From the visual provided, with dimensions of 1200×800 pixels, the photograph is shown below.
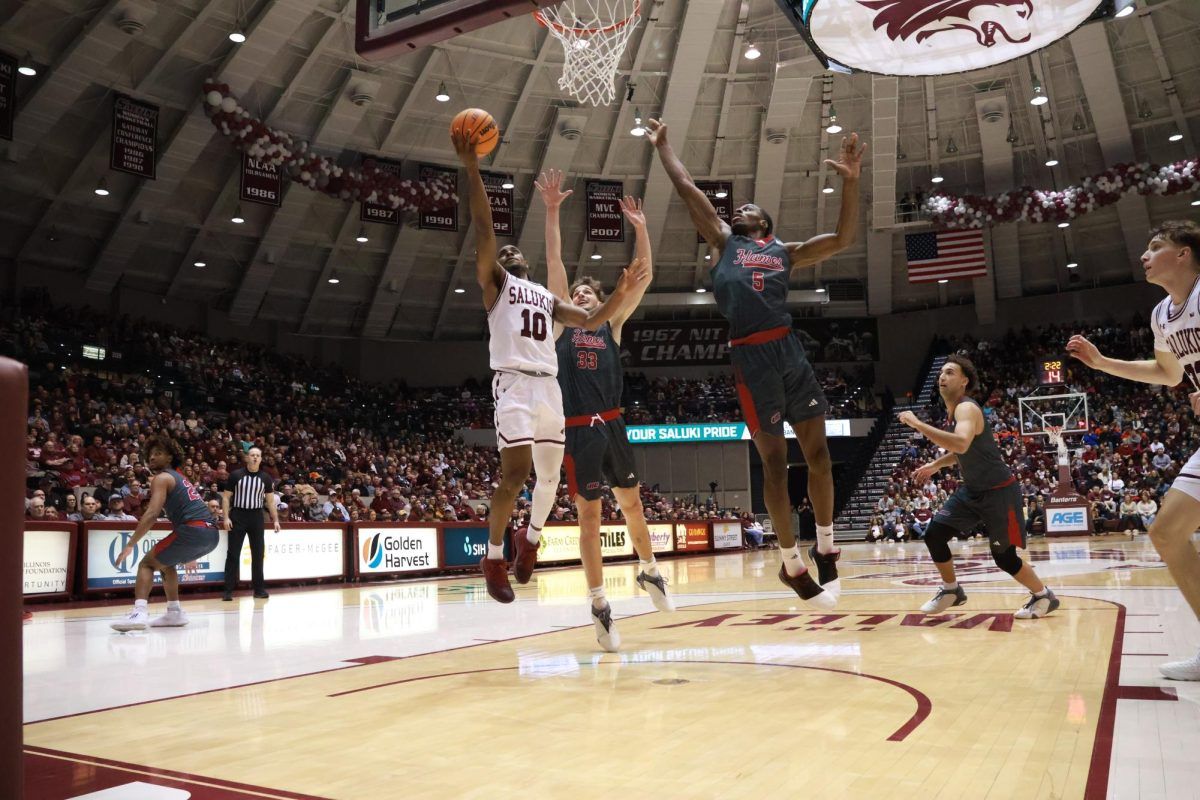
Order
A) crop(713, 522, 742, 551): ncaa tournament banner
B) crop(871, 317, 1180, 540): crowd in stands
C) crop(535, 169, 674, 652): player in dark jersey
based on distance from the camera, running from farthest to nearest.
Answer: crop(713, 522, 742, 551): ncaa tournament banner
crop(871, 317, 1180, 540): crowd in stands
crop(535, 169, 674, 652): player in dark jersey

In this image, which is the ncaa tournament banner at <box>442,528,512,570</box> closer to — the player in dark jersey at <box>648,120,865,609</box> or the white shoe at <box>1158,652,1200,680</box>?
the player in dark jersey at <box>648,120,865,609</box>

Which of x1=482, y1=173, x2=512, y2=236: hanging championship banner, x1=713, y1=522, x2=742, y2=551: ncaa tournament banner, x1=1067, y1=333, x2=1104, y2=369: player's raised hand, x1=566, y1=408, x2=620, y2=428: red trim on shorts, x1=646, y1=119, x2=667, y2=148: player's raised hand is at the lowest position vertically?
x1=713, y1=522, x2=742, y2=551: ncaa tournament banner

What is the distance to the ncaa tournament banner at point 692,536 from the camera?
25891 millimetres

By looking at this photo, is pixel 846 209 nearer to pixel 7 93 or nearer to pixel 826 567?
pixel 826 567

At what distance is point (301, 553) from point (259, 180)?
12361 mm

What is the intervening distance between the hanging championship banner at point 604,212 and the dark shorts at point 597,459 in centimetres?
2030

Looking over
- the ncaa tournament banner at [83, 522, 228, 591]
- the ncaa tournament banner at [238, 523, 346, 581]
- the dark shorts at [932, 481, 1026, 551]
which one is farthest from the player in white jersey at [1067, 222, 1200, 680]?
the ncaa tournament banner at [238, 523, 346, 581]

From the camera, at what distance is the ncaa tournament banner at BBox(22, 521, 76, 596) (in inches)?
434

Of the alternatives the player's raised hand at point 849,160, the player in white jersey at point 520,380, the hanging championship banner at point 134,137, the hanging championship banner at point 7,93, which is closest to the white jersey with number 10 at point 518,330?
the player in white jersey at point 520,380

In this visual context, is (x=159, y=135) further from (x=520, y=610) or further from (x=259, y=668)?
(x=259, y=668)

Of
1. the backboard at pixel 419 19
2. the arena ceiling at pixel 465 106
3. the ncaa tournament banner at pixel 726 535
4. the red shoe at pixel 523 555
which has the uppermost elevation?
the arena ceiling at pixel 465 106

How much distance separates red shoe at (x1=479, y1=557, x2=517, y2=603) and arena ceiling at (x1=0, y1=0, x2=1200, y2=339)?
60.0 ft

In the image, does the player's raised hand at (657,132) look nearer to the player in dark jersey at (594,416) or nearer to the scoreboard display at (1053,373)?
the player in dark jersey at (594,416)

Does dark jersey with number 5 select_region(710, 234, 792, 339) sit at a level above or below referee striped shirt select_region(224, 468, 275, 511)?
above
